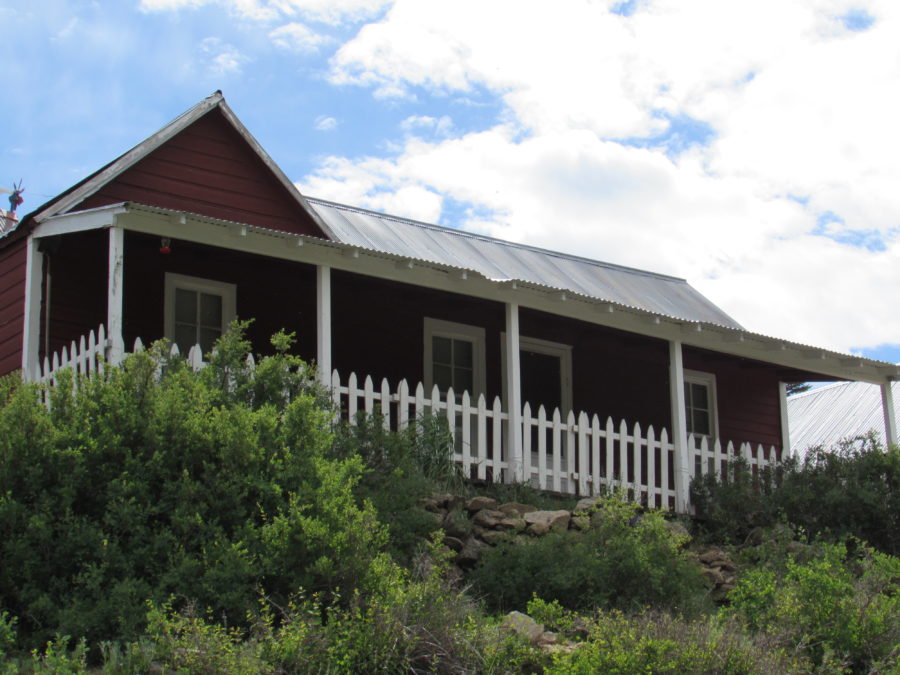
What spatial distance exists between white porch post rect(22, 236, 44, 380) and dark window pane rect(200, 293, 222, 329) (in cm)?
203

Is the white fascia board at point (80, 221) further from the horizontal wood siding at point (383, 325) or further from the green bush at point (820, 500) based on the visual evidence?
the green bush at point (820, 500)

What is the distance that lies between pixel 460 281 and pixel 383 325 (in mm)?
2862

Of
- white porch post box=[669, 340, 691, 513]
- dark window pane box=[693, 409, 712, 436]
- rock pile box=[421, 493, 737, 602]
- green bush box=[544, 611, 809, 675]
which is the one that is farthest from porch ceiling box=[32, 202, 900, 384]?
green bush box=[544, 611, 809, 675]

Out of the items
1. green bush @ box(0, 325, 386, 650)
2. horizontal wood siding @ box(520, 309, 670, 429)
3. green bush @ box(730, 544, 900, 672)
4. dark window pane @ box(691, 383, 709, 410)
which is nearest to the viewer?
green bush @ box(0, 325, 386, 650)

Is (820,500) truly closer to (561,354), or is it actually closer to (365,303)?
(561,354)

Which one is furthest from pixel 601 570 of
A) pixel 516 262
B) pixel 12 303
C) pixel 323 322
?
pixel 516 262

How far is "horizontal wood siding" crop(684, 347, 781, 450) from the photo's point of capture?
1909 cm

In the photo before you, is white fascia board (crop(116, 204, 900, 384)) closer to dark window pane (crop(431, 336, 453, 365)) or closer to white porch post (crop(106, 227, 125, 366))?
white porch post (crop(106, 227, 125, 366))

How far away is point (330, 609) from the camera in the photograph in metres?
7.44

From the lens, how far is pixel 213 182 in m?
14.7

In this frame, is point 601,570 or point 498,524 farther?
point 498,524

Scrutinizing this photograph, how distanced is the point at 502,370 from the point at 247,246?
219 inches

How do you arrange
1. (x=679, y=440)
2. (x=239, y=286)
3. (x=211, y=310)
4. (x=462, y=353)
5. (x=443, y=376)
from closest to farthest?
(x=679, y=440)
(x=211, y=310)
(x=239, y=286)
(x=443, y=376)
(x=462, y=353)

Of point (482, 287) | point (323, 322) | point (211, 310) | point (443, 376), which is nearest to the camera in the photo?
point (323, 322)
